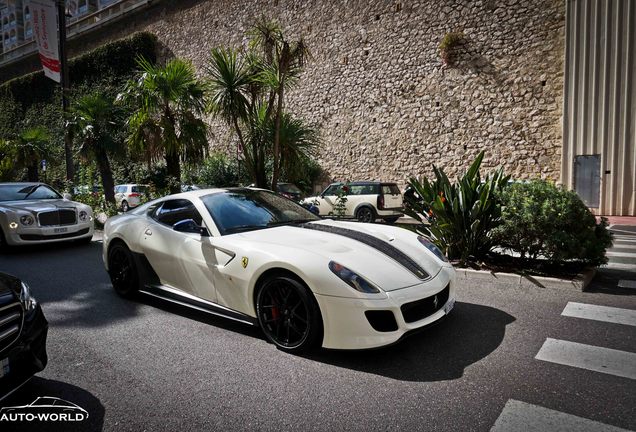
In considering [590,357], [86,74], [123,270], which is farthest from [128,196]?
[590,357]

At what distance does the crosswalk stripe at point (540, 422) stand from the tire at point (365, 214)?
1121 cm

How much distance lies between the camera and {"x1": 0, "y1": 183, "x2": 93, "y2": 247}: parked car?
8570 millimetres

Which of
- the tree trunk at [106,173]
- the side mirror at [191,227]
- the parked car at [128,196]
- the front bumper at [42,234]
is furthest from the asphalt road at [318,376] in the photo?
the parked car at [128,196]

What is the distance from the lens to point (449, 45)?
18.3 meters

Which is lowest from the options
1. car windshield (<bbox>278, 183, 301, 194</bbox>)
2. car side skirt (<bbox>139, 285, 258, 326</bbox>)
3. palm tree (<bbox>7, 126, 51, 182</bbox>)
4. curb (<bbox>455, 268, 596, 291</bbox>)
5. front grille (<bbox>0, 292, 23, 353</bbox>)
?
curb (<bbox>455, 268, 596, 291</bbox>)

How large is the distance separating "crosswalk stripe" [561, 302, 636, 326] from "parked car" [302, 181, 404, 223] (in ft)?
30.0

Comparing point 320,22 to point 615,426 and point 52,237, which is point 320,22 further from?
point 615,426

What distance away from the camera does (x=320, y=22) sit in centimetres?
2238

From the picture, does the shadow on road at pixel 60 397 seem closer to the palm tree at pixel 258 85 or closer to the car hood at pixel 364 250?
the car hood at pixel 364 250

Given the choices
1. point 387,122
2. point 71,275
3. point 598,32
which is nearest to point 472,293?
point 71,275

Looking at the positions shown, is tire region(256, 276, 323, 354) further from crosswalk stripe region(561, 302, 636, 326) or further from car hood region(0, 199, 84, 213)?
car hood region(0, 199, 84, 213)

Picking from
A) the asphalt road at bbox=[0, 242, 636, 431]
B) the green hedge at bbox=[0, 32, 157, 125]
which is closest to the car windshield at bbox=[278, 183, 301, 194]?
the asphalt road at bbox=[0, 242, 636, 431]

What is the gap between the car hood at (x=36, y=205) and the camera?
8.77 metres

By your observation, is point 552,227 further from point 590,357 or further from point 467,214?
point 590,357
